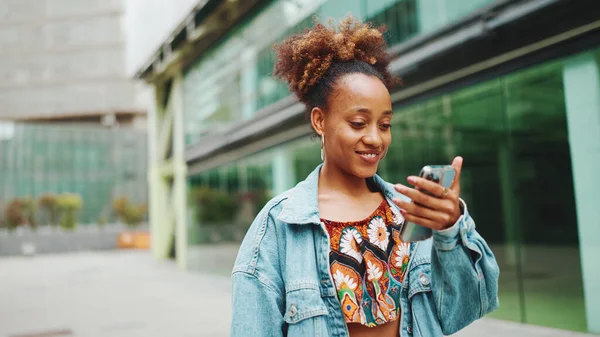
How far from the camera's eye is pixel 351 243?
1515mm

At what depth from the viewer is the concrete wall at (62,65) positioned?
57875 millimetres

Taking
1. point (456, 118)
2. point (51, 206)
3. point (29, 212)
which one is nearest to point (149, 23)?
point (456, 118)

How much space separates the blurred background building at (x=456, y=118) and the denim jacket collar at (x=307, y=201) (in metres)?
0.40

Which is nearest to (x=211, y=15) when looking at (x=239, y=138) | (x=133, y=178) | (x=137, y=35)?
(x=239, y=138)

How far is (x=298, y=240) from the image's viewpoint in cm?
151

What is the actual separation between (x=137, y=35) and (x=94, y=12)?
1735 inches

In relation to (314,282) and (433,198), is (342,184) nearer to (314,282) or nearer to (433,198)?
(314,282)

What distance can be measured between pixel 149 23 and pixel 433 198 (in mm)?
17707

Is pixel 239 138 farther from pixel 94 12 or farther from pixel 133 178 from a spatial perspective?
pixel 94 12

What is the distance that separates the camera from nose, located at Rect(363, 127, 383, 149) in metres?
1.48

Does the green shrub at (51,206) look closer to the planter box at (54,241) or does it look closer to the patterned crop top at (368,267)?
the planter box at (54,241)

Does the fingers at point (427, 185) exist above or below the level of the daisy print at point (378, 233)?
above

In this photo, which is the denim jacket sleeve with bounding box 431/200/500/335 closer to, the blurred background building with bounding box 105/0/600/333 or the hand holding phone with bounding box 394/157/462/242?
the hand holding phone with bounding box 394/157/462/242

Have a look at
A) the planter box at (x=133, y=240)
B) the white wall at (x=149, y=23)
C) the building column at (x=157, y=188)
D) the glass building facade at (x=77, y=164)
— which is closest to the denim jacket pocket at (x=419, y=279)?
the white wall at (x=149, y=23)
